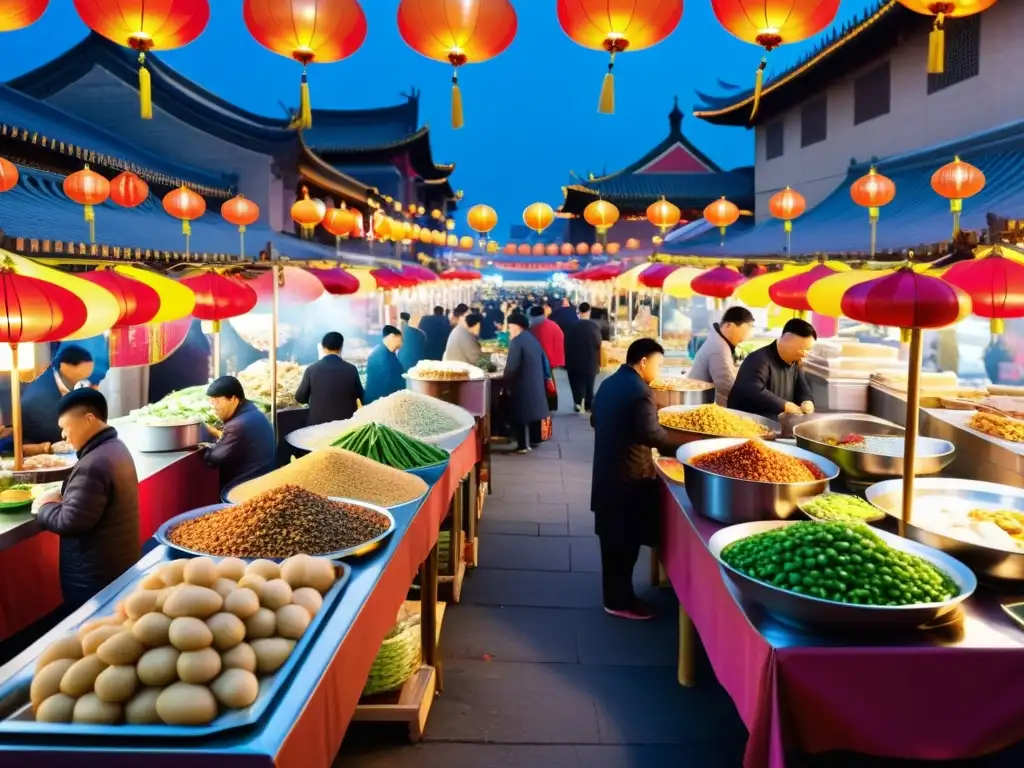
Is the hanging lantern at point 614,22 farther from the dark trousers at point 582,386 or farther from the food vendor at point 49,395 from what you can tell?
the dark trousers at point 582,386

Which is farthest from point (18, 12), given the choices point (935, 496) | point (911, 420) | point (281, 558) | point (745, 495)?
point (935, 496)

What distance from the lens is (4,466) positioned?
4562mm

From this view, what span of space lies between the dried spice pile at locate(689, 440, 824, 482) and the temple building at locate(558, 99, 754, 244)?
20589mm

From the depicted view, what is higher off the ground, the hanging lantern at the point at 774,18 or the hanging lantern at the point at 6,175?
the hanging lantern at the point at 774,18

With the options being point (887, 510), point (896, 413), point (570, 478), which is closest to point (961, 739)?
point (887, 510)

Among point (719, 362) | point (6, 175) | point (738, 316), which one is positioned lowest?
point (719, 362)

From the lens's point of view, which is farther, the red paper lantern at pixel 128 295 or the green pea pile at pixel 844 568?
the red paper lantern at pixel 128 295

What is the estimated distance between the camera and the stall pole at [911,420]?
3.08 m

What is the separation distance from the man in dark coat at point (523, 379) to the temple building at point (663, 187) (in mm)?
14897

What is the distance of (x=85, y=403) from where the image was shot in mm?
3537

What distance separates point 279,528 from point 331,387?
178 inches

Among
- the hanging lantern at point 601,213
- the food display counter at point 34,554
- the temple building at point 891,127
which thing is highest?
the temple building at point 891,127

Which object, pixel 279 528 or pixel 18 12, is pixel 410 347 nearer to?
pixel 18 12

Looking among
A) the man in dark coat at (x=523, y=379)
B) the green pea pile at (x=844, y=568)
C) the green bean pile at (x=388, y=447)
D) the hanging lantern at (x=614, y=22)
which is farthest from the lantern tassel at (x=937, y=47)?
the man in dark coat at (x=523, y=379)
